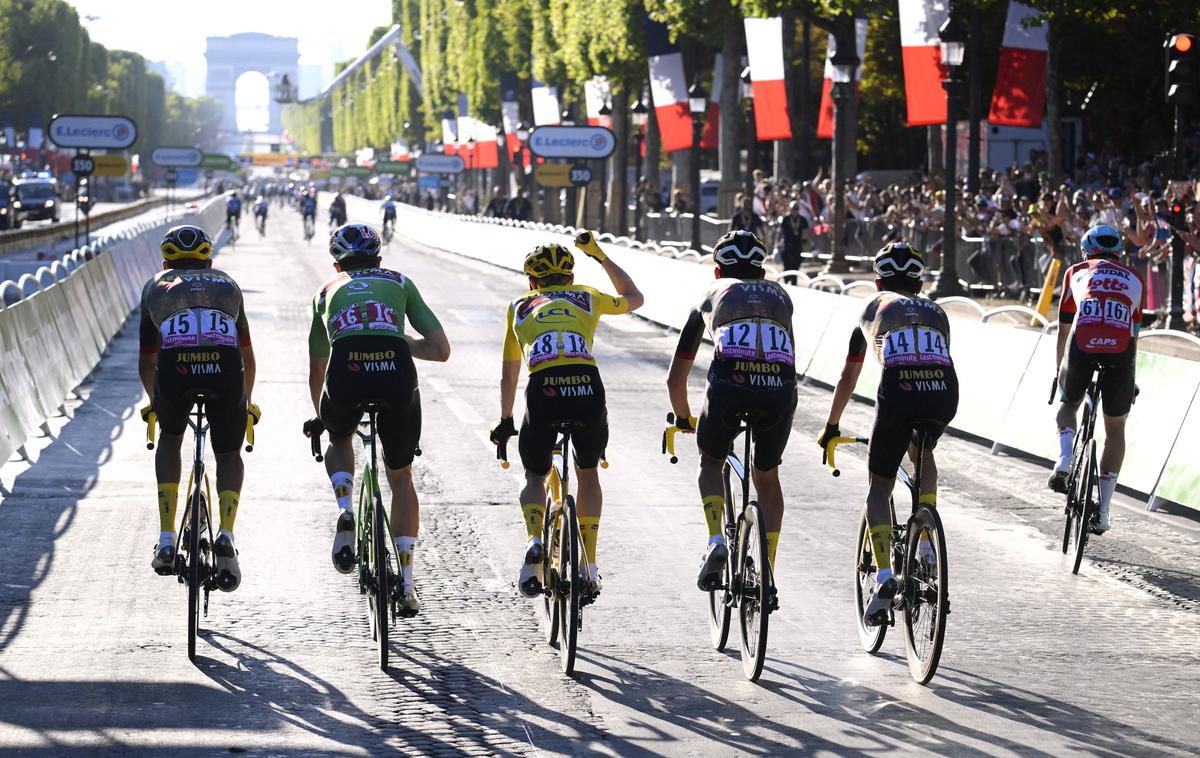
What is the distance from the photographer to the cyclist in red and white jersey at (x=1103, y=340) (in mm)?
10992

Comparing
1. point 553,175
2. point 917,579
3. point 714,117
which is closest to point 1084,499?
point 917,579

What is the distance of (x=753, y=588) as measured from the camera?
26.0 feet

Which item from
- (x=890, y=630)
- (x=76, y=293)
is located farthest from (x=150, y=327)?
(x=76, y=293)

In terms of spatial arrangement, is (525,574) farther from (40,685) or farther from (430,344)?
(40,685)

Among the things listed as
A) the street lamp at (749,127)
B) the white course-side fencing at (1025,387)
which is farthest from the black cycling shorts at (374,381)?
the street lamp at (749,127)

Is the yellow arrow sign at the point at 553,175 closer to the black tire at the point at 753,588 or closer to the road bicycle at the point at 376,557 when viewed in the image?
the road bicycle at the point at 376,557

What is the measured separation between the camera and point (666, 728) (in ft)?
23.6

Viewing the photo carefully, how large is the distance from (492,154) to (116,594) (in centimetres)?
7494

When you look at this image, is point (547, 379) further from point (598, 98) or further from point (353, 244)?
point (598, 98)

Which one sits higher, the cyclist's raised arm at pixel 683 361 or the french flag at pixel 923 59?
the french flag at pixel 923 59

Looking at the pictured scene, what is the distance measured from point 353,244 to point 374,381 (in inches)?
28.8

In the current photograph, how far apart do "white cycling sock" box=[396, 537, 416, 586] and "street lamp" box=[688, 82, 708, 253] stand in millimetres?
34300

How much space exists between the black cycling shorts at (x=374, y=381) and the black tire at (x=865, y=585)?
205cm

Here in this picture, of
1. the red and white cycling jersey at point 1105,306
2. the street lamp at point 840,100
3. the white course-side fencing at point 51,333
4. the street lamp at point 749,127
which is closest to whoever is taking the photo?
the red and white cycling jersey at point 1105,306
